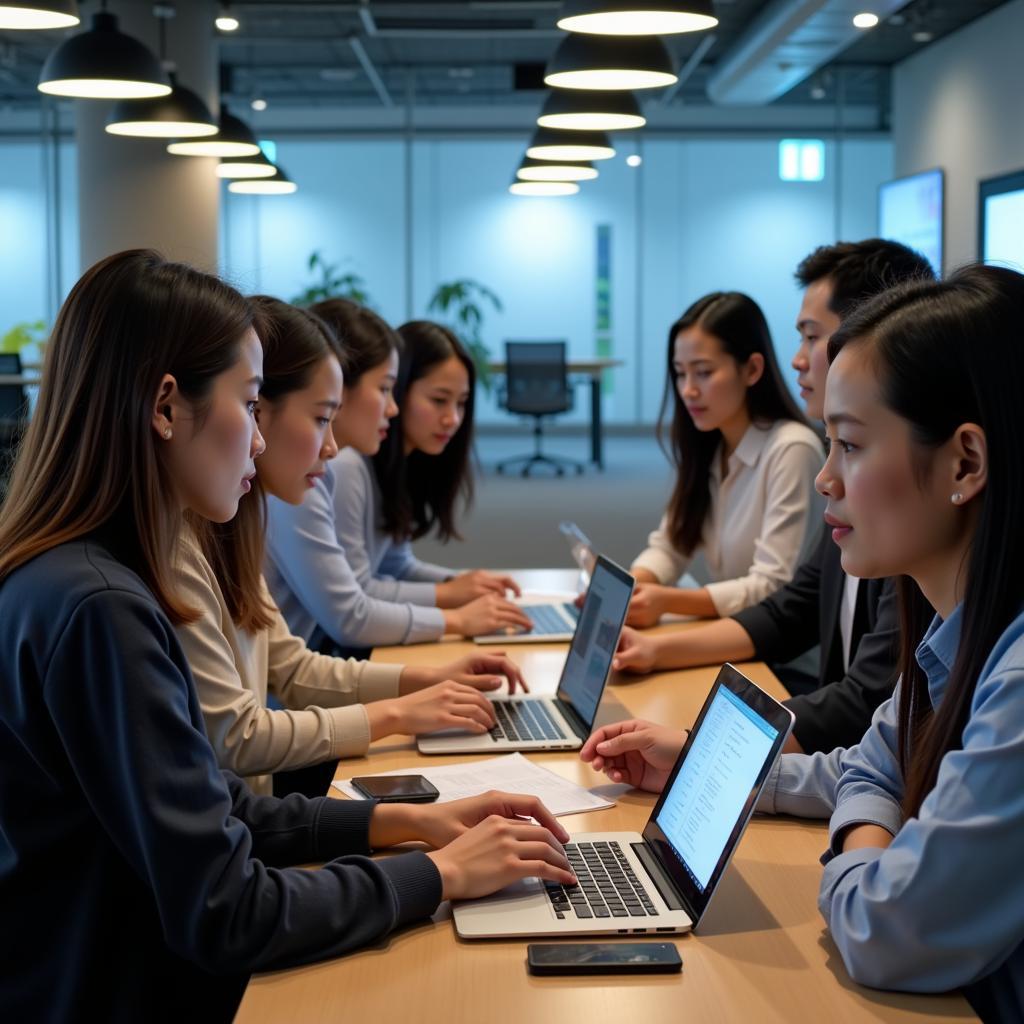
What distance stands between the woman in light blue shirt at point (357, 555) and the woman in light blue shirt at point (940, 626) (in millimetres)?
1538

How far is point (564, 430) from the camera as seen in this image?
14.0 m

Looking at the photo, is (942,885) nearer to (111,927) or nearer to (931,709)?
(931,709)

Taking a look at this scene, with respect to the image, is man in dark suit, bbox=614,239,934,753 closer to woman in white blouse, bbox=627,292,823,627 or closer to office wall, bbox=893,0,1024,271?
woman in white blouse, bbox=627,292,823,627

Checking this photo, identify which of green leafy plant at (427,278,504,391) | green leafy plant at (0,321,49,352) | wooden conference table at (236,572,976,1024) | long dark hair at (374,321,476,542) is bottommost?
wooden conference table at (236,572,976,1024)

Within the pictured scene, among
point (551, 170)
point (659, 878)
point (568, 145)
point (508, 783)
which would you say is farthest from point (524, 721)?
point (551, 170)

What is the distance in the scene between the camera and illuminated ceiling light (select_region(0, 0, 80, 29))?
3.14 m

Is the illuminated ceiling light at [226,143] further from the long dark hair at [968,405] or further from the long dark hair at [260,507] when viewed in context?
the long dark hair at [968,405]

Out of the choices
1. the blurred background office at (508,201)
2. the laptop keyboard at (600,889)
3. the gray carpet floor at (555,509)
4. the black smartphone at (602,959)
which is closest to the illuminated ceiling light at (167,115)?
the gray carpet floor at (555,509)

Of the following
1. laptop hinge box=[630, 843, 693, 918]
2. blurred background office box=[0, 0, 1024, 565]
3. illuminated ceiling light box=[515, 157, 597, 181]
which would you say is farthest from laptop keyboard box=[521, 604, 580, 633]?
blurred background office box=[0, 0, 1024, 565]

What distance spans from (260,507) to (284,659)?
36cm

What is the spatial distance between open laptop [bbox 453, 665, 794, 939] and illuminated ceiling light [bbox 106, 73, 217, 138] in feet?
12.8

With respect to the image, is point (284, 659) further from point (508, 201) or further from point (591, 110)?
point (508, 201)

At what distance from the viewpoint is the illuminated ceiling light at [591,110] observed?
4.09m

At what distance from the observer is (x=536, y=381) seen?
11.8 m
